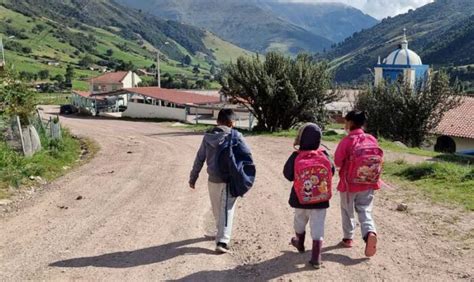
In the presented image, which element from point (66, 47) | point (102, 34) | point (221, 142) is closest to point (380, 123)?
point (221, 142)

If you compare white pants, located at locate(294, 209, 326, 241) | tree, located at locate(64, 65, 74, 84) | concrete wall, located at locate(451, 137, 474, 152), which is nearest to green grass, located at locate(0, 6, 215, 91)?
tree, located at locate(64, 65, 74, 84)

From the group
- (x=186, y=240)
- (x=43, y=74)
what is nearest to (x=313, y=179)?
(x=186, y=240)

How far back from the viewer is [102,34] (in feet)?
655

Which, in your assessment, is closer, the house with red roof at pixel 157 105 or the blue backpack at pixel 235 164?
the blue backpack at pixel 235 164

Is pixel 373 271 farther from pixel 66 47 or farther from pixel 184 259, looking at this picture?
pixel 66 47

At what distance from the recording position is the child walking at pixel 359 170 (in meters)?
5.88

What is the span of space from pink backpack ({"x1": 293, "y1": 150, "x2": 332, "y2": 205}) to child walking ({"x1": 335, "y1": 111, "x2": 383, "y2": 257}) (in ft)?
1.47

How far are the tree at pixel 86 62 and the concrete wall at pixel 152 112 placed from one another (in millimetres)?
97267

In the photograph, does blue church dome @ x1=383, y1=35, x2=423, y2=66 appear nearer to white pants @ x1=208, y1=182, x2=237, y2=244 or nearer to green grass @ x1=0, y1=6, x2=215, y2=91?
white pants @ x1=208, y1=182, x2=237, y2=244

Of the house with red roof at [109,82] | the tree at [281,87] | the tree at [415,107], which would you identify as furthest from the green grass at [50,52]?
the tree at [415,107]

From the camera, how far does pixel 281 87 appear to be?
2438 cm

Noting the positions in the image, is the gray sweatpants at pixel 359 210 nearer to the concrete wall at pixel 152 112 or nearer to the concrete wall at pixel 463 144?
the concrete wall at pixel 463 144

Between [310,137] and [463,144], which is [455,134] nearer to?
[463,144]

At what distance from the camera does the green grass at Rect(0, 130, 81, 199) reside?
1049cm
